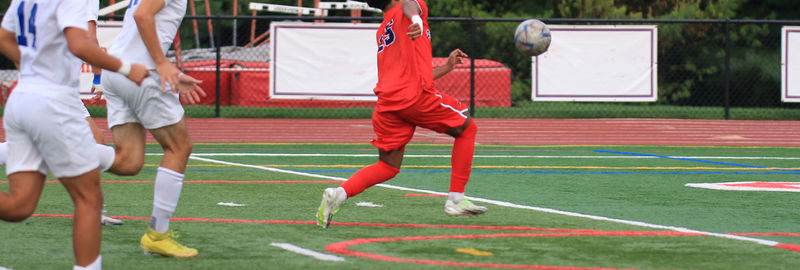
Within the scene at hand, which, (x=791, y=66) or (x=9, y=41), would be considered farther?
(x=791, y=66)

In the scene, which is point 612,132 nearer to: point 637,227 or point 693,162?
point 693,162

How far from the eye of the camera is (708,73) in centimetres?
3016

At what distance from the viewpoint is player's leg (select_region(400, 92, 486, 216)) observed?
7.63 metres

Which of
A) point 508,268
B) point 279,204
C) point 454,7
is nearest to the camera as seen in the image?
point 508,268

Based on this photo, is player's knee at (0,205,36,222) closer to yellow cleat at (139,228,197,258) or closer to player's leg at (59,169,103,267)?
player's leg at (59,169,103,267)

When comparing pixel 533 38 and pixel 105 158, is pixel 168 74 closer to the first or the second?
pixel 105 158

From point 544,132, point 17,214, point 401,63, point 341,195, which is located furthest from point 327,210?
point 544,132

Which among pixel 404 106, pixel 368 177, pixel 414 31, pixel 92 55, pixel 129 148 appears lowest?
pixel 368 177

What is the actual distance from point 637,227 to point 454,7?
29.3 meters

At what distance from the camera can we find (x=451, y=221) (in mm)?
7660

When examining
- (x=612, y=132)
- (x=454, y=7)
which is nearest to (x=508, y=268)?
(x=612, y=132)

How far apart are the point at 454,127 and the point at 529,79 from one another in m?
22.2

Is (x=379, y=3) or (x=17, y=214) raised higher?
(x=379, y=3)

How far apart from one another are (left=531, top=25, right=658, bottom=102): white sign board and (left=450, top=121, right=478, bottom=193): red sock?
44.4 ft
